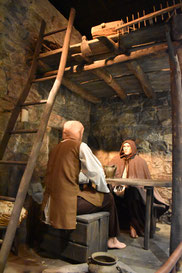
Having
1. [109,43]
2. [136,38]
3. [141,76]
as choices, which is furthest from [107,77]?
[136,38]

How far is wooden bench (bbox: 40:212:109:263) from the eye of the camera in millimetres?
2156

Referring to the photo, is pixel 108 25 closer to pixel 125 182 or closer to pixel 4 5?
pixel 4 5

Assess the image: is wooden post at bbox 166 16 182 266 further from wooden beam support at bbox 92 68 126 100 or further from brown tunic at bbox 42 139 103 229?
wooden beam support at bbox 92 68 126 100

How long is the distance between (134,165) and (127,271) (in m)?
2.43

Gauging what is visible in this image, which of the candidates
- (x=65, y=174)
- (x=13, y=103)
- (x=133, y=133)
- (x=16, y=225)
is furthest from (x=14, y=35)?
Result: (x=133, y=133)

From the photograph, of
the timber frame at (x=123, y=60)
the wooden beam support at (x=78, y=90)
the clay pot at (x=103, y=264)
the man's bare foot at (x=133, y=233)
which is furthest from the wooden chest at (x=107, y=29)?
the man's bare foot at (x=133, y=233)

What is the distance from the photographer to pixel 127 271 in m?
1.56

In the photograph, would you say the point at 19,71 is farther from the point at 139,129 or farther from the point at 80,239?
the point at 139,129

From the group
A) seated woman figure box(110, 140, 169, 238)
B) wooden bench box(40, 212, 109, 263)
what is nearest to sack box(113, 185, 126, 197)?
seated woman figure box(110, 140, 169, 238)

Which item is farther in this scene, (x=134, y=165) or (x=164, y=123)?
(x=164, y=123)

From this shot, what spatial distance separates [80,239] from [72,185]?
0.56 meters

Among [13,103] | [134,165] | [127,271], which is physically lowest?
[127,271]

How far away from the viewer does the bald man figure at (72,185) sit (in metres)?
2.16

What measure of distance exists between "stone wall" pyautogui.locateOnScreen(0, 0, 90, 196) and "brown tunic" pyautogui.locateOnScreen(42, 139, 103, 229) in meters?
0.70
